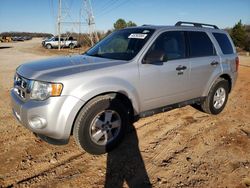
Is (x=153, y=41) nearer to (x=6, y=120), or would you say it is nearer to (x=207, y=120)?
(x=207, y=120)

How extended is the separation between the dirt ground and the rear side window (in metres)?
1.63

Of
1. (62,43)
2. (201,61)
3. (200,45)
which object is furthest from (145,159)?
(62,43)

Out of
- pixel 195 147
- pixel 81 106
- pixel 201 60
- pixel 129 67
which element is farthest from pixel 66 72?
pixel 201 60

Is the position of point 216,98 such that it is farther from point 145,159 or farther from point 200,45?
point 145,159

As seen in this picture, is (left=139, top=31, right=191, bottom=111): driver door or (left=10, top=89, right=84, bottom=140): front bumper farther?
(left=139, top=31, right=191, bottom=111): driver door

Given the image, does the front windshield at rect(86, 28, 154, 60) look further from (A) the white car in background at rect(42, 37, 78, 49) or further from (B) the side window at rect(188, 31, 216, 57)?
(A) the white car in background at rect(42, 37, 78, 49)

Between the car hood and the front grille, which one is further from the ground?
the car hood

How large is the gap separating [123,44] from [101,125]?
1.58 m

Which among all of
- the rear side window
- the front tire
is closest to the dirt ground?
the front tire

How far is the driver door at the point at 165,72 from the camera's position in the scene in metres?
4.03

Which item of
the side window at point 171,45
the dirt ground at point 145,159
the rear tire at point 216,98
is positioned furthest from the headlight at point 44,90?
the rear tire at point 216,98

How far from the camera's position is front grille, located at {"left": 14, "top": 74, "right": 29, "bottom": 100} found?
347 centimetres

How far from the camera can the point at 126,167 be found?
3432 mm

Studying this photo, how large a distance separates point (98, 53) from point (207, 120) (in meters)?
2.65
